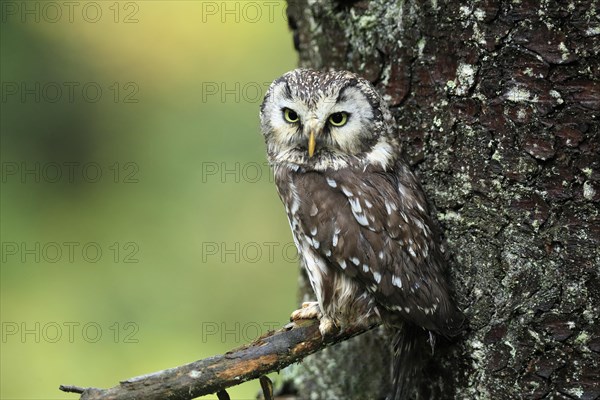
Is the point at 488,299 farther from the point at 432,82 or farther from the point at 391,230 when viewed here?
the point at 432,82

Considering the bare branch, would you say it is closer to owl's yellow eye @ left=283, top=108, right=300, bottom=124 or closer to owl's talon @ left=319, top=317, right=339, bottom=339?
owl's talon @ left=319, top=317, right=339, bottom=339

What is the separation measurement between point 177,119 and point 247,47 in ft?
2.64

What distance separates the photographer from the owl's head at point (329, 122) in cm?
271

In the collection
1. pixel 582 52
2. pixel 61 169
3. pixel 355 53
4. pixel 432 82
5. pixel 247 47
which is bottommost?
pixel 582 52

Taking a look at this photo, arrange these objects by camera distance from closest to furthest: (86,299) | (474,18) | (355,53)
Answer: (474,18) → (355,53) → (86,299)

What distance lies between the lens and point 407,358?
2.74 metres

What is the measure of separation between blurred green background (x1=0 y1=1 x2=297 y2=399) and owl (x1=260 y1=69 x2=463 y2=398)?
221 cm

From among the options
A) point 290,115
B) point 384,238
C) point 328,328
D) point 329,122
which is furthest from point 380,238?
point 290,115

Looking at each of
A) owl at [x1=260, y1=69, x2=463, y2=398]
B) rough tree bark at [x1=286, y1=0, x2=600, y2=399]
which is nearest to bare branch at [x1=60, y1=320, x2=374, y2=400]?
owl at [x1=260, y1=69, x2=463, y2=398]

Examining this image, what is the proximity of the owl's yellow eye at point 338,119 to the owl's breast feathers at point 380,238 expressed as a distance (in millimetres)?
185

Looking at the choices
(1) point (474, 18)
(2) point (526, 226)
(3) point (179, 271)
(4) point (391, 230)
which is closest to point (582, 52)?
(1) point (474, 18)

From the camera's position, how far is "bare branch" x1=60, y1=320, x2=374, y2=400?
7.62 ft

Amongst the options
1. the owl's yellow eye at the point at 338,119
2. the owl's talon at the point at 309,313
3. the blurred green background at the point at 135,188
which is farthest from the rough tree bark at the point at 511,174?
the blurred green background at the point at 135,188

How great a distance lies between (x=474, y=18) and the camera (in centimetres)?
259
